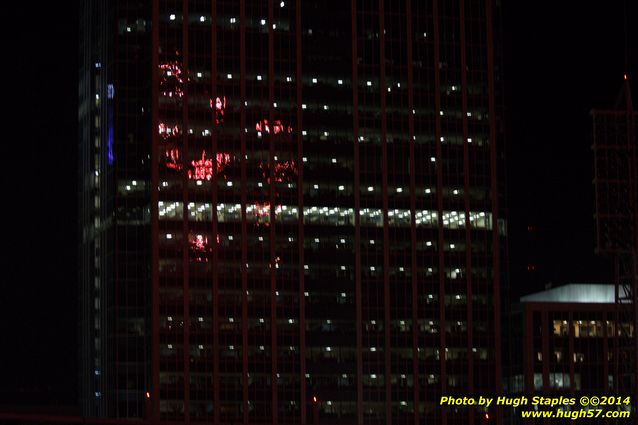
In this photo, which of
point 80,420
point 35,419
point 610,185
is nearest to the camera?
point 35,419

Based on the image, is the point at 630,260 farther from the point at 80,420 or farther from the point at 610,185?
the point at 80,420

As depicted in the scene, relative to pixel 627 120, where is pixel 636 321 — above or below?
below

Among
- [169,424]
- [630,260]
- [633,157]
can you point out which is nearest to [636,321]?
[630,260]

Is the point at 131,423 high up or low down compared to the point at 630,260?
down

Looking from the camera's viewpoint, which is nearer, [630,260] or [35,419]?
[35,419]

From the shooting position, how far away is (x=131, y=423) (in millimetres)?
181875

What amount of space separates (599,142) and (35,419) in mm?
72378

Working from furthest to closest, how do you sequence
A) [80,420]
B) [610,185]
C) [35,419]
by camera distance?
[610,185] < [80,420] < [35,419]

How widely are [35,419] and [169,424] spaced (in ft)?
108

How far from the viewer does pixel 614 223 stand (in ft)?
595

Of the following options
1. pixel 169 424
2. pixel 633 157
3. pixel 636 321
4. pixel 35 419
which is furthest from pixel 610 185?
pixel 35 419

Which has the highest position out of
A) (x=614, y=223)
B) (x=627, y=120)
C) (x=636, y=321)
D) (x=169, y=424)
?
(x=627, y=120)

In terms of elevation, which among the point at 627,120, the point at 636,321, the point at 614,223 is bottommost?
the point at 636,321

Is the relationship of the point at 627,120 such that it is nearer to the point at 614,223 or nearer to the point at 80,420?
the point at 614,223
